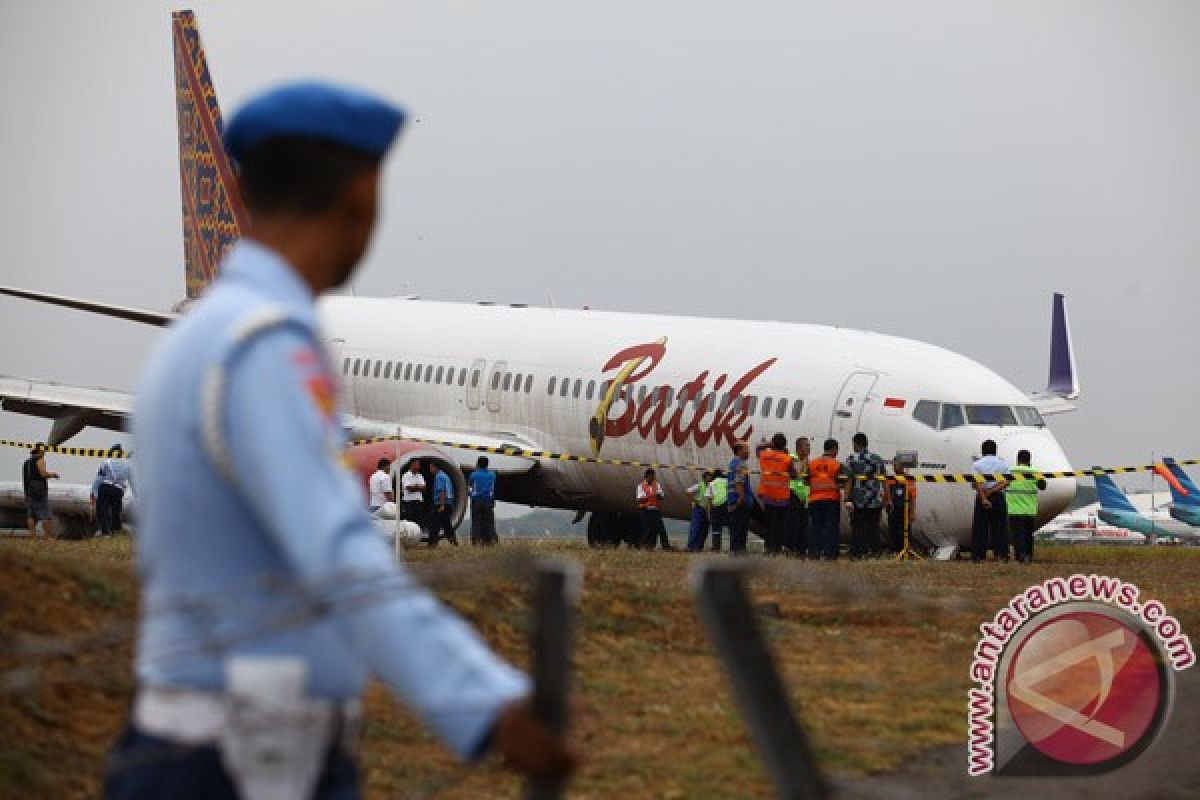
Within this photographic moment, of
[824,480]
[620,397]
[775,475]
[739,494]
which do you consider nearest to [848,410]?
[775,475]

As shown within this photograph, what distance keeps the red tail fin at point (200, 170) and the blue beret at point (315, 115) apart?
3719 centimetres

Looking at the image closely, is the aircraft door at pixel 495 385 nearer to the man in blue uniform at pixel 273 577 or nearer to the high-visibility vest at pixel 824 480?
the high-visibility vest at pixel 824 480

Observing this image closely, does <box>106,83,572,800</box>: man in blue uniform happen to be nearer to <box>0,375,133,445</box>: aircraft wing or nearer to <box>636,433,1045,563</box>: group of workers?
<box>636,433,1045,563</box>: group of workers

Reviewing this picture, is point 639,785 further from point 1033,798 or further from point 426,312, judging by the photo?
point 426,312

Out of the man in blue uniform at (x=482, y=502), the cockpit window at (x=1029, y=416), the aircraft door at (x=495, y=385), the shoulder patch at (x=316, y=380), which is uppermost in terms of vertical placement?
the shoulder patch at (x=316, y=380)

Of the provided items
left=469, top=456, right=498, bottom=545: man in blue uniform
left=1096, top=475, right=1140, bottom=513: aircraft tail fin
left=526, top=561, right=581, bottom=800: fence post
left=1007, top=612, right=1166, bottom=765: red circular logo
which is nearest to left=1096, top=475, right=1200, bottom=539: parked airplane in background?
left=1096, top=475, right=1140, bottom=513: aircraft tail fin

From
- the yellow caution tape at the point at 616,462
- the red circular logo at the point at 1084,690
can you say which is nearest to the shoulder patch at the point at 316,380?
the red circular logo at the point at 1084,690

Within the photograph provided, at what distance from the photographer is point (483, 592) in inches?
565

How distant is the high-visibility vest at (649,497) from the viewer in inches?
1203

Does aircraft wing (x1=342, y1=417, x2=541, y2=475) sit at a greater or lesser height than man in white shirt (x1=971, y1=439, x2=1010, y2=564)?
greater

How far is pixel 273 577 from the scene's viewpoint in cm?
364

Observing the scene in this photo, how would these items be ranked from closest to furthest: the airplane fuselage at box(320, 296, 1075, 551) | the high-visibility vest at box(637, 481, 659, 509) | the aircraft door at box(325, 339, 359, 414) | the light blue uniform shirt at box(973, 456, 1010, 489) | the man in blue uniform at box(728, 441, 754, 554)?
1. the light blue uniform shirt at box(973, 456, 1010, 489)
2. the airplane fuselage at box(320, 296, 1075, 551)
3. the man in blue uniform at box(728, 441, 754, 554)
4. the high-visibility vest at box(637, 481, 659, 509)
5. the aircraft door at box(325, 339, 359, 414)

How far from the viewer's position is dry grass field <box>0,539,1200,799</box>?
10.0 meters

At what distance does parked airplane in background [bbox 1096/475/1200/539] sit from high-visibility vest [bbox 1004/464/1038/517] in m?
66.4
